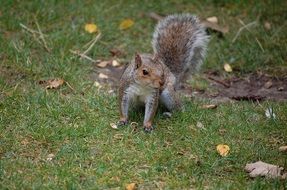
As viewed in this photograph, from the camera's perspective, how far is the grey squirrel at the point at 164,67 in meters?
4.47

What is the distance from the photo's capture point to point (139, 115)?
189 inches

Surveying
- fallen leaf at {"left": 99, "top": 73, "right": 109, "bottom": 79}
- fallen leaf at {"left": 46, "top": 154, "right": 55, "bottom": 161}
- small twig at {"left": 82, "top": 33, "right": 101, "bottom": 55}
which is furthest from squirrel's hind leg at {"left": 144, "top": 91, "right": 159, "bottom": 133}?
small twig at {"left": 82, "top": 33, "right": 101, "bottom": 55}

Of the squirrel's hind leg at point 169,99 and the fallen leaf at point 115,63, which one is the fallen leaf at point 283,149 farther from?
the fallen leaf at point 115,63

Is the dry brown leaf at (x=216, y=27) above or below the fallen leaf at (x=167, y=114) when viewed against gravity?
above

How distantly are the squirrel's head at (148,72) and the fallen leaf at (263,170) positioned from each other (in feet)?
3.00

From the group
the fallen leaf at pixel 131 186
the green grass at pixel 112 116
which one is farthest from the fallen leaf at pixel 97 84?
the fallen leaf at pixel 131 186

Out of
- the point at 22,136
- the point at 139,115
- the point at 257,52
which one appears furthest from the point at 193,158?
the point at 257,52

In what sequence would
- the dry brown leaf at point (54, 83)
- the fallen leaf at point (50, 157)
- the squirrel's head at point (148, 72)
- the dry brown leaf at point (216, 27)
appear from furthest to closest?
the dry brown leaf at point (216, 27), the dry brown leaf at point (54, 83), the squirrel's head at point (148, 72), the fallen leaf at point (50, 157)

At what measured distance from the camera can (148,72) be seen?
4418 millimetres

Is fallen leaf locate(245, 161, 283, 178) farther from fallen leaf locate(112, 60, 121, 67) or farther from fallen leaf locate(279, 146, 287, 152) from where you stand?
fallen leaf locate(112, 60, 121, 67)

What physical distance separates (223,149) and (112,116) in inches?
38.9

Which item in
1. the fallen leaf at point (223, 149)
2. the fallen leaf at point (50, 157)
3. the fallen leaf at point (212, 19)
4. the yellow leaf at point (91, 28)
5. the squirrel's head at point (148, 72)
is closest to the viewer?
the fallen leaf at point (50, 157)

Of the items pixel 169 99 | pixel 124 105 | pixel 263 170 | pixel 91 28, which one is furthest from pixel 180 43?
pixel 263 170

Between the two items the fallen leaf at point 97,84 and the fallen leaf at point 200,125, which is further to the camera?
the fallen leaf at point 97,84
